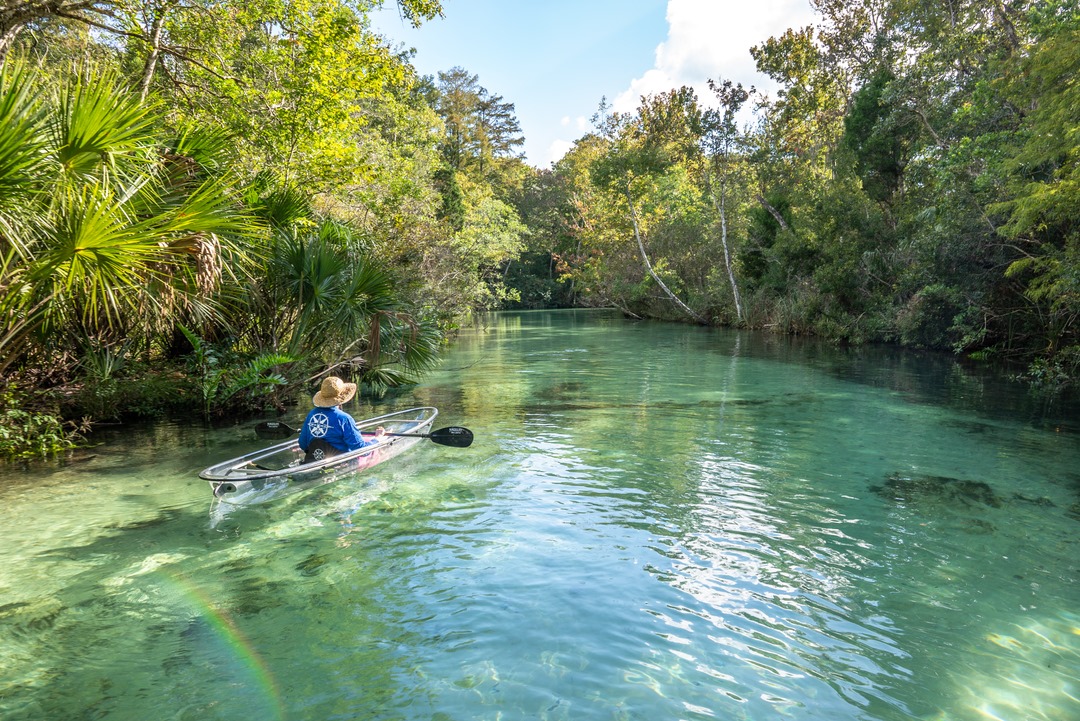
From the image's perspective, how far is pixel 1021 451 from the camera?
32.6 feet

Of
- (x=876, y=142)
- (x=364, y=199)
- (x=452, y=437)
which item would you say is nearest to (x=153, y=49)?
(x=452, y=437)

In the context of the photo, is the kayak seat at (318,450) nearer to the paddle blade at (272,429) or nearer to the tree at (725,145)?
the paddle blade at (272,429)

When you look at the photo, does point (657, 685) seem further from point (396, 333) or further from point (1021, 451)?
point (396, 333)

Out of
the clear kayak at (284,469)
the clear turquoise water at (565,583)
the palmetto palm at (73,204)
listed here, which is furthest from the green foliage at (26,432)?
the clear kayak at (284,469)

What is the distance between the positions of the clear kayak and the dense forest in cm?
202

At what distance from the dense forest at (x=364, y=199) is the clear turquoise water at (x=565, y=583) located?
218 centimetres

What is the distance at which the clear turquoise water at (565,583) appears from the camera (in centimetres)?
404

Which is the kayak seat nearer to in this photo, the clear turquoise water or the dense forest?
the clear turquoise water

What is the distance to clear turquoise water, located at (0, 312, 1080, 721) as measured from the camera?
4.04 m

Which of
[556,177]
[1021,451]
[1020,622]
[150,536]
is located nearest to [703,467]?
[1020,622]

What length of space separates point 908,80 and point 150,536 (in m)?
27.7

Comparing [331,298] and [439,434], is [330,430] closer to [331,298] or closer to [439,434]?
[439,434]

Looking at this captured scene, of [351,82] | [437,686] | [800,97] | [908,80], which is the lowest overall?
[437,686]

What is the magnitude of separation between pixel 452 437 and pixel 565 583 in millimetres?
4056
